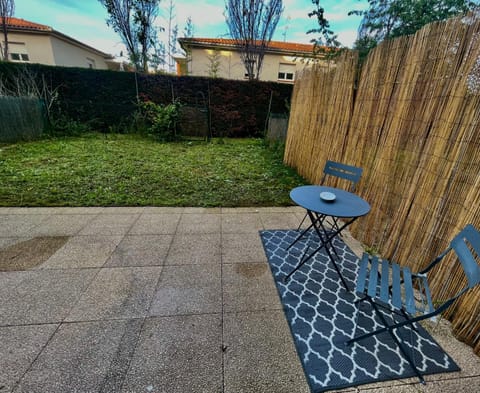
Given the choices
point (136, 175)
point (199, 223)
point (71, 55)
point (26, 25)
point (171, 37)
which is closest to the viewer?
point (199, 223)

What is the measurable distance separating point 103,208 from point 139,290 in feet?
6.29

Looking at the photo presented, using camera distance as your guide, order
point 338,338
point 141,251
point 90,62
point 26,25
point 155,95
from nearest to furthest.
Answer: point 338,338, point 141,251, point 155,95, point 26,25, point 90,62

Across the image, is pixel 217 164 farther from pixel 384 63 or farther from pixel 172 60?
pixel 172 60

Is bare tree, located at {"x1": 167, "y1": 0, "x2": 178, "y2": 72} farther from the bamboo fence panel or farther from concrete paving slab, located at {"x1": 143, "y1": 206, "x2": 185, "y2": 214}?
concrete paving slab, located at {"x1": 143, "y1": 206, "x2": 185, "y2": 214}

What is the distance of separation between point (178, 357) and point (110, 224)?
2.06 meters

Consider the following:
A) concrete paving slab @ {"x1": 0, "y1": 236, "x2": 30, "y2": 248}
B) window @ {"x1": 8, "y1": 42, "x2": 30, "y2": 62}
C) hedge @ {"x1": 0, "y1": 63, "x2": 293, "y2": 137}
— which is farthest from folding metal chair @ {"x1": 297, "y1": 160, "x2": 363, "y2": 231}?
window @ {"x1": 8, "y1": 42, "x2": 30, "y2": 62}

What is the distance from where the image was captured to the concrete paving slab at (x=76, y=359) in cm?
117

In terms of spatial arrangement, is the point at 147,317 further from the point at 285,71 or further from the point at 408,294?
the point at 285,71

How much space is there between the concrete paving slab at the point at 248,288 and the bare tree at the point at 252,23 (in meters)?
11.1

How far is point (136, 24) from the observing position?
982 cm

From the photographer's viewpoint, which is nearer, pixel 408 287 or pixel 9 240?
pixel 408 287

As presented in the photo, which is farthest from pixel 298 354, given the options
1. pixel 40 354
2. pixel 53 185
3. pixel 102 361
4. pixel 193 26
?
pixel 193 26

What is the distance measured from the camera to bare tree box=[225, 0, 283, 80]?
945cm

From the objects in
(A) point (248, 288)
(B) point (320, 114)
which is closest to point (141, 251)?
(A) point (248, 288)
